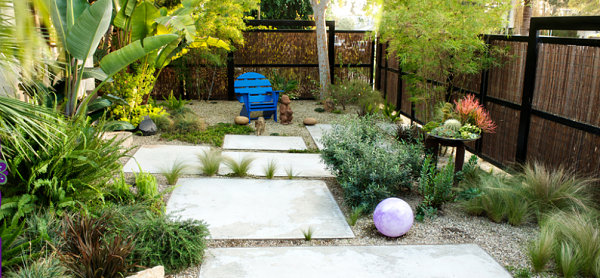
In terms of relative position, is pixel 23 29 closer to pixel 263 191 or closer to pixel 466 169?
pixel 263 191

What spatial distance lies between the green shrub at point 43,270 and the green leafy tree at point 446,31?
211 inches

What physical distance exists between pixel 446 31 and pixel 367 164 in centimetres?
270

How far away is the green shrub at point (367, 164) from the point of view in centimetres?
496

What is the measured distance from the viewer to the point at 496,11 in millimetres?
7051

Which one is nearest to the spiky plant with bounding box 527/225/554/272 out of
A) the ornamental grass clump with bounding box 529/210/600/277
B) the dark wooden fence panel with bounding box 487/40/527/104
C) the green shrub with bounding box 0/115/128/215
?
the ornamental grass clump with bounding box 529/210/600/277

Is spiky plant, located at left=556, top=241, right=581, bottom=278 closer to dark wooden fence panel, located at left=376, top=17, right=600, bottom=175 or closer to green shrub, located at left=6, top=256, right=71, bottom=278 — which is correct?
dark wooden fence panel, located at left=376, top=17, right=600, bottom=175

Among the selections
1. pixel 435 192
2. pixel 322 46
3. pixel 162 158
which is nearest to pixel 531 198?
pixel 435 192

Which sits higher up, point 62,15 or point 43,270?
point 62,15

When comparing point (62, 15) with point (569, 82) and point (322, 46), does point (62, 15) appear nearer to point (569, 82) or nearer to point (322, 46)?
point (569, 82)

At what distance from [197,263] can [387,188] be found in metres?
2.21

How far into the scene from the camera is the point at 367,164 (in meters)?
5.12

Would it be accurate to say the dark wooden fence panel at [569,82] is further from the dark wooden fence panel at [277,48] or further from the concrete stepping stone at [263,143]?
the dark wooden fence panel at [277,48]

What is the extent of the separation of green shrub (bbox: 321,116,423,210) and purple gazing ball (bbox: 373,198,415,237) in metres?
0.52

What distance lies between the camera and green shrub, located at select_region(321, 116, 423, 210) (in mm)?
4957
